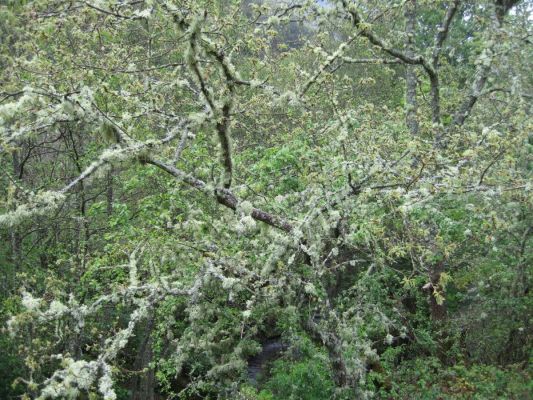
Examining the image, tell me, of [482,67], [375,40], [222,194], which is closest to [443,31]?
[482,67]

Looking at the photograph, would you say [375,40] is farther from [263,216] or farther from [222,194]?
[222,194]

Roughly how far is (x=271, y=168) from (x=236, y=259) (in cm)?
426

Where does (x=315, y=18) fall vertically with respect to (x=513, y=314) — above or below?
above

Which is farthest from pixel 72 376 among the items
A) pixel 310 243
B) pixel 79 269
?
pixel 79 269

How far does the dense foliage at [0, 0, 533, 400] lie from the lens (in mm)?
4598

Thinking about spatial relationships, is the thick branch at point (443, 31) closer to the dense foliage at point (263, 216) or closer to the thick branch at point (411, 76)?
the dense foliage at point (263, 216)

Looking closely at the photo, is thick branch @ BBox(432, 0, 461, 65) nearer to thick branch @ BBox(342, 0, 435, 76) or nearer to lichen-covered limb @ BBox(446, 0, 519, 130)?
thick branch @ BBox(342, 0, 435, 76)

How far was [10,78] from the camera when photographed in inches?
382

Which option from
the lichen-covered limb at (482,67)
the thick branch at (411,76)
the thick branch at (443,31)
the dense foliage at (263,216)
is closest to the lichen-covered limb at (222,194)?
the dense foliage at (263,216)

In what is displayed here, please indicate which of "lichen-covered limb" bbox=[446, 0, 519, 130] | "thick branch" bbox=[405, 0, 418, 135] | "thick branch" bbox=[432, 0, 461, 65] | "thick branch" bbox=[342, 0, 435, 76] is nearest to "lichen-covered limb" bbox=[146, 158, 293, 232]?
"thick branch" bbox=[342, 0, 435, 76]

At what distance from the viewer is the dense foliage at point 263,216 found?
4598 mm

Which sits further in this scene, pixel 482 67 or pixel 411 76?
pixel 411 76

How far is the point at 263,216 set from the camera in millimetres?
5508

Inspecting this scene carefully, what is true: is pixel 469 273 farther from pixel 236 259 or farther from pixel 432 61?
pixel 236 259
